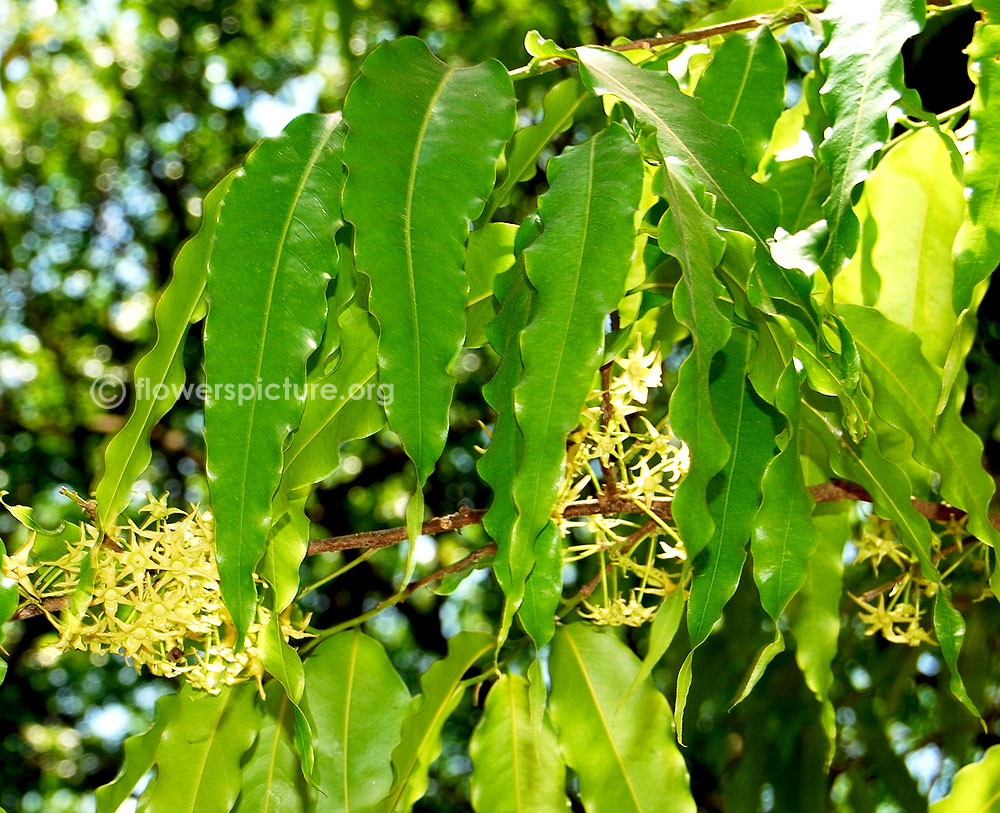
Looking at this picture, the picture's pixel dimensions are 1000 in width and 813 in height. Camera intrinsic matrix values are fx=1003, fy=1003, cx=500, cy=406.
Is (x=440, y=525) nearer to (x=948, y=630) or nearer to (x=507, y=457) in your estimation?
(x=507, y=457)

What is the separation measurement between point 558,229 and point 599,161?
5cm

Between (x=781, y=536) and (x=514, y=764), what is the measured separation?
0.33 meters

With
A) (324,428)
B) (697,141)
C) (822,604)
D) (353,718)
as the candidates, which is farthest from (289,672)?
(822,604)

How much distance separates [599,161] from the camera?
50cm

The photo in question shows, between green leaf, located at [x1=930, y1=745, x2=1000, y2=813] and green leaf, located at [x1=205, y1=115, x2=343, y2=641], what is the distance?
56cm

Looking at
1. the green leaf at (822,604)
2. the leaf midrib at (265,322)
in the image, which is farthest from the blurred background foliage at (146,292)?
the leaf midrib at (265,322)

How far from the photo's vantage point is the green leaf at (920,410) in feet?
2.06

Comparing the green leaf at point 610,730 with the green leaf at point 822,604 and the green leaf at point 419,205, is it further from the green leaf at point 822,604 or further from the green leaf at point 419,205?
the green leaf at point 419,205

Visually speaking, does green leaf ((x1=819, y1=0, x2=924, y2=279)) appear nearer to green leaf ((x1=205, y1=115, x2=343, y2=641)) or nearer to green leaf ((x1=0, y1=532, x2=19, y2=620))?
green leaf ((x1=205, y1=115, x2=343, y2=641))

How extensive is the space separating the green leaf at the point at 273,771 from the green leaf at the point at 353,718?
0.04 meters

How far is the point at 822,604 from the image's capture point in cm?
80

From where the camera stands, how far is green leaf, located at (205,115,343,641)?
1.46 ft

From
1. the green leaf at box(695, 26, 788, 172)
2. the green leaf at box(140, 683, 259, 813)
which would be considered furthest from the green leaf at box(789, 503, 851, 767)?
the green leaf at box(140, 683, 259, 813)

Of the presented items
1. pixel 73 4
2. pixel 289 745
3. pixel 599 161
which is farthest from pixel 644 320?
pixel 73 4
